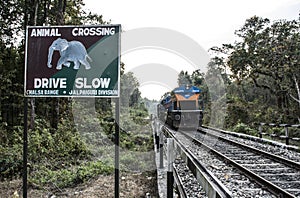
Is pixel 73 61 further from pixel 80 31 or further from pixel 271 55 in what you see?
pixel 271 55

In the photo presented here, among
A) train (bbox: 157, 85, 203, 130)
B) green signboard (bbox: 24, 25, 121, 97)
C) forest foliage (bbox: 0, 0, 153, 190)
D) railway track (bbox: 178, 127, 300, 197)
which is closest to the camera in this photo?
green signboard (bbox: 24, 25, 121, 97)

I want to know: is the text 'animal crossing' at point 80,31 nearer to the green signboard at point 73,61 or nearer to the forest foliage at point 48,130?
the green signboard at point 73,61

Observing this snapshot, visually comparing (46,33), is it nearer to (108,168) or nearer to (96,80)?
(96,80)

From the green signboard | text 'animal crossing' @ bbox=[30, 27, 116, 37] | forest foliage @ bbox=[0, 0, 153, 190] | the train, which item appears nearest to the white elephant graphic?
the green signboard

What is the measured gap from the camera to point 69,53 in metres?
3.95

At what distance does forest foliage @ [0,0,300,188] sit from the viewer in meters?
7.55

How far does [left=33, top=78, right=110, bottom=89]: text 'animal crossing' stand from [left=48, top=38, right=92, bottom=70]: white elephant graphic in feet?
0.63

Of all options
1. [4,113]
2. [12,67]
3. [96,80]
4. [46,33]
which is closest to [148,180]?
[96,80]

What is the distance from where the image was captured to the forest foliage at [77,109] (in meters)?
7.55

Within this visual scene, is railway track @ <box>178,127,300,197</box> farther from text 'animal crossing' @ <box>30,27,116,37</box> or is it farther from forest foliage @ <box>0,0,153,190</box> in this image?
text 'animal crossing' @ <box>30,27,116,37</box>

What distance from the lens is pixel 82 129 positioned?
13648mm

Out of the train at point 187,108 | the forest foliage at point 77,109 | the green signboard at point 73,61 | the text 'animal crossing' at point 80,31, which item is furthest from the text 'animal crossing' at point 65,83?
the train at point 187,108

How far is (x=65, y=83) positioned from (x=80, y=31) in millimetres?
766

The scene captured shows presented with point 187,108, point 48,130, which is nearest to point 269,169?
point 48,130
